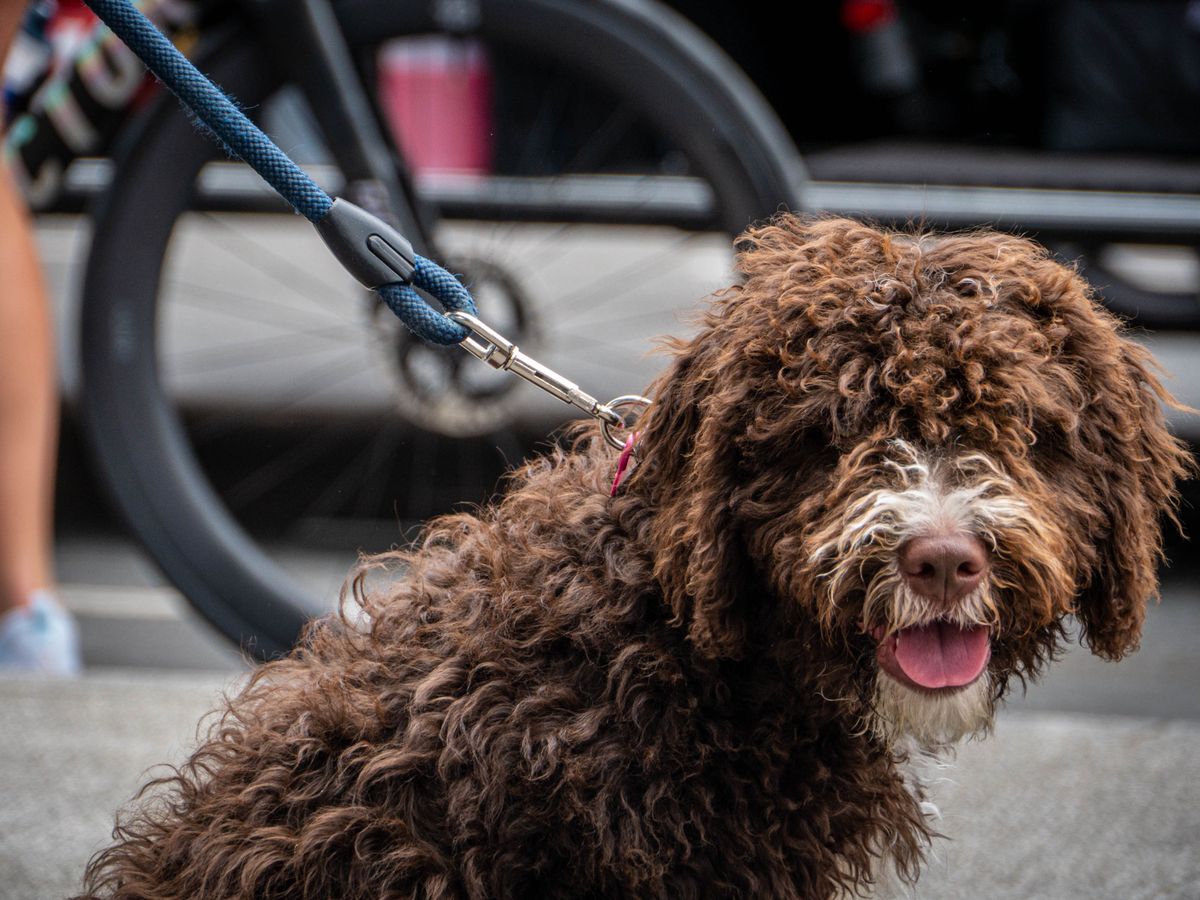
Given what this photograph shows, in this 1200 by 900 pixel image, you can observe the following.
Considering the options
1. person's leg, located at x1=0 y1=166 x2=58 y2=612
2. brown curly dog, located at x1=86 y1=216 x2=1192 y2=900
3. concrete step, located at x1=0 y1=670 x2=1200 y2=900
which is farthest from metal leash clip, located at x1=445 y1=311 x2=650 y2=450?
person's leg, located at x1=0 y1=166 x2=58 y2=612

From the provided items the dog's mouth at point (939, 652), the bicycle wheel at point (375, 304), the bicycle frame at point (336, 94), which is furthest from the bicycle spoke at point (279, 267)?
the dog's mouth at point (939, 652)

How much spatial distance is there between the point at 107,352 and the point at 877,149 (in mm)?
3600

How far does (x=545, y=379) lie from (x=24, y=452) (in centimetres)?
187

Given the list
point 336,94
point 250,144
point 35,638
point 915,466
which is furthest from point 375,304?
point 915,466

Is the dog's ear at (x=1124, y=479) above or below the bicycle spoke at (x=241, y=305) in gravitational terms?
above

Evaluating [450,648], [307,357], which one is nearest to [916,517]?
[450,648]

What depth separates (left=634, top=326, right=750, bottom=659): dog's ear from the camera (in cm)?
162

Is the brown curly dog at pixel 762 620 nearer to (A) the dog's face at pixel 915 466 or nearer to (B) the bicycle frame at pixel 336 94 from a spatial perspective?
(A) the dog's face at pixel 915 466

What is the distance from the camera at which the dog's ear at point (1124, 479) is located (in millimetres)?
1642

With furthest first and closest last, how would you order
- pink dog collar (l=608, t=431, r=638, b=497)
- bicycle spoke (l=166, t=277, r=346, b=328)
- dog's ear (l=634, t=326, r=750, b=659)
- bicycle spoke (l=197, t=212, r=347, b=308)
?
bicycle spoke (l=197, t=212, r=347, b=308)
bicycle spoke (l=166, t=277, r=346, b=328)
pink dog collar (l=608, t=431, r=638, b=497)
dog's ear (l=634, t=326, r=750, b=659)

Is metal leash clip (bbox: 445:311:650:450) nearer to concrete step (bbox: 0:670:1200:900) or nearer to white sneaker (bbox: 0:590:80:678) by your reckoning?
concrete step (bbox: 0:670:1200:900)

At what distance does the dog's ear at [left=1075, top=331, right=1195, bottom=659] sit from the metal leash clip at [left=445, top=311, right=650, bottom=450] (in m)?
0.60

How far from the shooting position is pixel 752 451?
1.61 meters

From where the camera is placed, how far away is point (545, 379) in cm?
201
